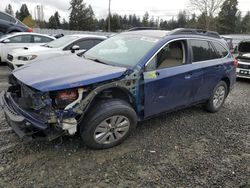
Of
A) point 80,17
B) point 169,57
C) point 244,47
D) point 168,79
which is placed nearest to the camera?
point 168,79

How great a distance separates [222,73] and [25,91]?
3.82m

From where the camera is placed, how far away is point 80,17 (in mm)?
62125

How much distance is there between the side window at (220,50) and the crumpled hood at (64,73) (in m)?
2.52

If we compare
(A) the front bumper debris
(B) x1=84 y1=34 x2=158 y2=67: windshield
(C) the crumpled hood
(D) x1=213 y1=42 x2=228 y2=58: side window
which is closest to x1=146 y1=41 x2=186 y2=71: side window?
(B) x1=84 y1=34 x2=158 y2=67: windshield

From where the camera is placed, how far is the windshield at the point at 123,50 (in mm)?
3672

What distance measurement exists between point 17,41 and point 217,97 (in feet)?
25.7

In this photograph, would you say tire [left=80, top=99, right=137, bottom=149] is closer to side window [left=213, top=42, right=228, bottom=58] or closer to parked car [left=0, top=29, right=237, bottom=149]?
parked car [left=0, top=29, right=237, bottom=149]

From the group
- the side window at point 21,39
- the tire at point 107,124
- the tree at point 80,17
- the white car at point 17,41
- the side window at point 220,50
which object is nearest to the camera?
the tire at point 107,124

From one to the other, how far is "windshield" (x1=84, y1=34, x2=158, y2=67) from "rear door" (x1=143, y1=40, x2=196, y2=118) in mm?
237

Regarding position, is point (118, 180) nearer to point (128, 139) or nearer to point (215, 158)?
point (128, 139)

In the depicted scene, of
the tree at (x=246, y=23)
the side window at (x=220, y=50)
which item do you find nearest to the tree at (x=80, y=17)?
the tree at (x=246, y=23)

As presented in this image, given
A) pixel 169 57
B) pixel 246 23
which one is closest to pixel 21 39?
pixel 169 57

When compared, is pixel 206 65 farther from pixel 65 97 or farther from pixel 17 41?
pixel 17 41

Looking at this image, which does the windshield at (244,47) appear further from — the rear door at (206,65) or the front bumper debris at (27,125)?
the front bumper debris at (27,125)
